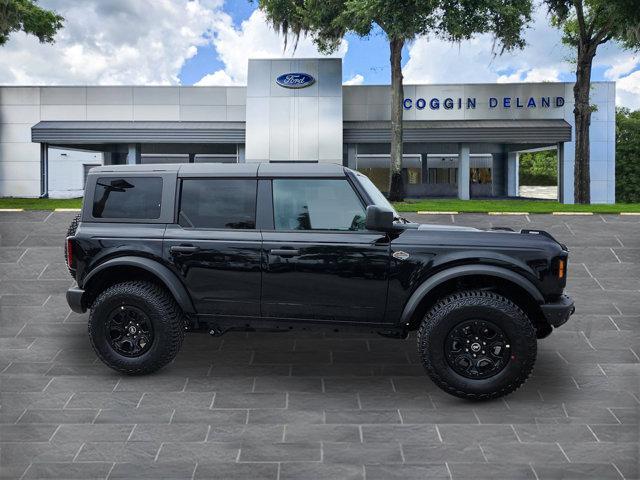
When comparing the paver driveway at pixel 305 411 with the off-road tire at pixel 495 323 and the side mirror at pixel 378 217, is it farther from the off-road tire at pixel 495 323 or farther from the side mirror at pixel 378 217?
the side mirror at pixel 378 217

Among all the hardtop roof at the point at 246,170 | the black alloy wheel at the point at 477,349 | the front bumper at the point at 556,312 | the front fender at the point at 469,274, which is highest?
the hardtop roof at the point at 246,170

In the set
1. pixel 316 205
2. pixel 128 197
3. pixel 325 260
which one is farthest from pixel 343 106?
pixel 325 260

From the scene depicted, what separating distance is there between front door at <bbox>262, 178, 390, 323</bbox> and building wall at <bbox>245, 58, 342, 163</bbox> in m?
23.7

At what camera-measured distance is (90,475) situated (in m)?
4.44

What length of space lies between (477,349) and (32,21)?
2716 cm

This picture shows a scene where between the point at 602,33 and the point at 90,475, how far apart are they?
25195 mm

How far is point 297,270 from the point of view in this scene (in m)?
6.23

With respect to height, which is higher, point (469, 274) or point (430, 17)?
point (430, 17)

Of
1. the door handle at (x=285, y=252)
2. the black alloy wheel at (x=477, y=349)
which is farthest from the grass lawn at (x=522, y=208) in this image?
the door handle at (x=285, y=252)

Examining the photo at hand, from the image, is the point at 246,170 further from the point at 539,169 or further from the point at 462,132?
the point at 539,169

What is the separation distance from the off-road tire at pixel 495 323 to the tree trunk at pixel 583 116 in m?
21.0

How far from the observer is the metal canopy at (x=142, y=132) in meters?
32.7

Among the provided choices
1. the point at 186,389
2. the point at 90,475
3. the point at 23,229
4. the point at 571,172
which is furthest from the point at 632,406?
the point at 571,172

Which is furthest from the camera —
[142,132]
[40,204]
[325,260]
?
[142,132]
